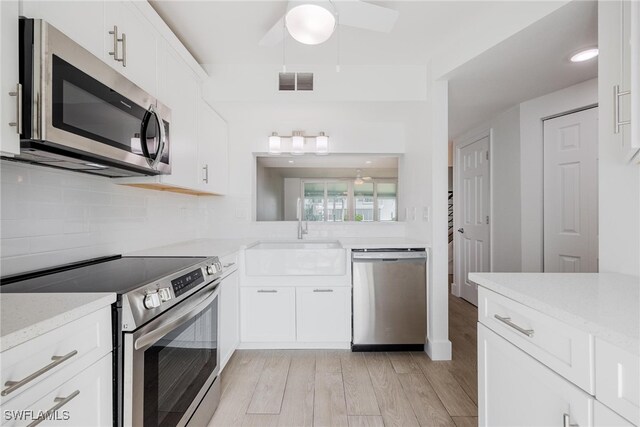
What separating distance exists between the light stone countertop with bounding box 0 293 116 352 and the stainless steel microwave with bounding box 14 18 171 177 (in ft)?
1.66

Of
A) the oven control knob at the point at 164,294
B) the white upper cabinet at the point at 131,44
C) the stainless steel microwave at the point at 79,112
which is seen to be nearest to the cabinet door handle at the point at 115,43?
the white upper cabinet at the point at 131,44

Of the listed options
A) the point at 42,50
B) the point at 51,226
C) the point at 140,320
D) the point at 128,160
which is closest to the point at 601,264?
the point at 140,320

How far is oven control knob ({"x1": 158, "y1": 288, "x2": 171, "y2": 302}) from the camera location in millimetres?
1113

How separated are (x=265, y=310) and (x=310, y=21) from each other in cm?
205

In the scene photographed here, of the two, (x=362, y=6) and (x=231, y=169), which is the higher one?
(x=362, y=6)

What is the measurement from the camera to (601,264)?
4.18 ft

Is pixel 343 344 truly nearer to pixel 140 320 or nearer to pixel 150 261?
pixel 150 261

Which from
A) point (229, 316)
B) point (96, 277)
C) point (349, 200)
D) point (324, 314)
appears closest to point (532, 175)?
point (349, 200)

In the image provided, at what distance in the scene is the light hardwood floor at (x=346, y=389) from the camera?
160 cm

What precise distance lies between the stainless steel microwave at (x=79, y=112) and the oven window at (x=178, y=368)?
811 millimetres

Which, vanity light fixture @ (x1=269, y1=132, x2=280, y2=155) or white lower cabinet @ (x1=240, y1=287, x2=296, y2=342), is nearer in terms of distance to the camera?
white lower cabinet @ (x1=240, y1=287, x2=296, y2=342)

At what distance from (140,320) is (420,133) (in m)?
2.46

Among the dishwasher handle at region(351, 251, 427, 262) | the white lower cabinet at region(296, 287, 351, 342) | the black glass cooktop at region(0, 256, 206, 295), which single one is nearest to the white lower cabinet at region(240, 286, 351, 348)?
the white lower cabinet at region(296, 287, 351, 342)

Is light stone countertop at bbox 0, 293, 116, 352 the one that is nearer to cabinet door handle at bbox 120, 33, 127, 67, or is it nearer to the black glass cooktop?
the black glass cooktop
